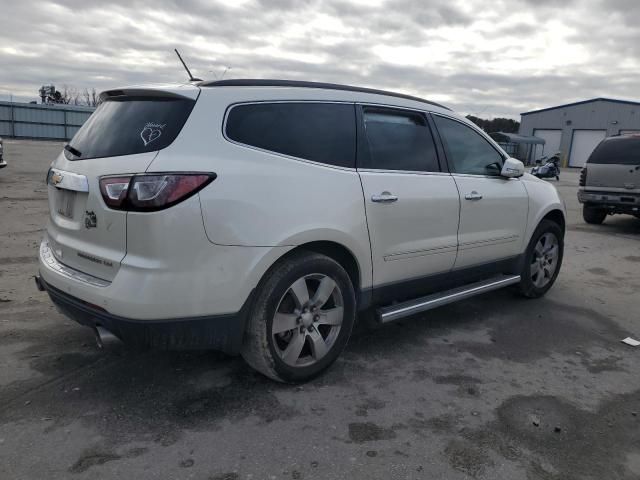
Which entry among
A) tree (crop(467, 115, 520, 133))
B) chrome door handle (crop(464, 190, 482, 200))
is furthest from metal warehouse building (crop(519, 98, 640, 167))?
chrome door handle (crop(464, 190, 482, 200))

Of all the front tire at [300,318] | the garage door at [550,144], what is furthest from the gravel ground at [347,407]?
the garage door at [550,144]

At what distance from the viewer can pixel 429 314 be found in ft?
16.5

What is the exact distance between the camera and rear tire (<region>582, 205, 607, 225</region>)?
1152 cm

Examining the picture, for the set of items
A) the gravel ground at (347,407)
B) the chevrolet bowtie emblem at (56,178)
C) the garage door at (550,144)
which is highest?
the garage door at (550,144)

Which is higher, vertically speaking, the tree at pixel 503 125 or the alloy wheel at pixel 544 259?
the tree at pixel 503 125

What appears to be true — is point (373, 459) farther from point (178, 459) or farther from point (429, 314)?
point (429, 314)

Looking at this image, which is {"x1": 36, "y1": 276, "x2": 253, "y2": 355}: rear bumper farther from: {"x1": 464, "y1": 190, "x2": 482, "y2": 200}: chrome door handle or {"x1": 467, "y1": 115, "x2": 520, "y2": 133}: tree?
{"x1": 467, "y1": 115, "x2": 520, "y2": 133}: tree

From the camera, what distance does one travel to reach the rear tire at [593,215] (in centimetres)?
1152

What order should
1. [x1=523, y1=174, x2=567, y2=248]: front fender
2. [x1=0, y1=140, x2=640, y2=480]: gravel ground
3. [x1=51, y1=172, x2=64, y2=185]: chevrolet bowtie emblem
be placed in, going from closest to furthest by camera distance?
[x1=0, y1=140, x2=640, y2=480]: gravel ground < [x1=51, y1=172, x2=64, y2=185]: chevrolet bowtie emblem < [x1=523, y1=174, x2=567, y2=248]: front fender

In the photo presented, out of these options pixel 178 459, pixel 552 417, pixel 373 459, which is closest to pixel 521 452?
pixel 552 417

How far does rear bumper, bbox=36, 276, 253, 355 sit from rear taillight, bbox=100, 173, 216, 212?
59cm

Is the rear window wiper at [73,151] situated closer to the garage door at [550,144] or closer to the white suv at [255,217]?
the white suv at [255,217]

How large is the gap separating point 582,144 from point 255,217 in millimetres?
46988

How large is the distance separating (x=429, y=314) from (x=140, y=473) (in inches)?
123
